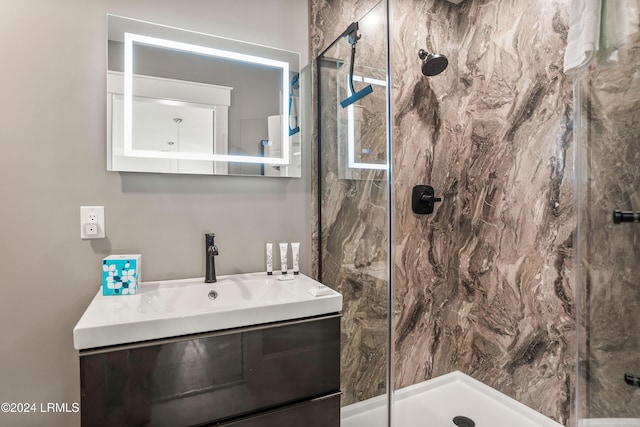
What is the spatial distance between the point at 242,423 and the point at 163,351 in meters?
0.36

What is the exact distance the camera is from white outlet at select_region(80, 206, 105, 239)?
134 cm

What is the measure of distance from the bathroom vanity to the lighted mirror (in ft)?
2.07

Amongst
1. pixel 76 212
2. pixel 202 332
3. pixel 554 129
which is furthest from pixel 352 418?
pixel 554 129

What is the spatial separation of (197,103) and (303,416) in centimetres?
137

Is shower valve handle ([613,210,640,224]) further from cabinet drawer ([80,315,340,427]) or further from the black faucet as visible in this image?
the black faucet

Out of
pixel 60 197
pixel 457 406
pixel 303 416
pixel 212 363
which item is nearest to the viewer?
pixel 212 363

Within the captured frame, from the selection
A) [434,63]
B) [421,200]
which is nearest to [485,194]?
[421,200]

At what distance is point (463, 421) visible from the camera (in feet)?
6.02

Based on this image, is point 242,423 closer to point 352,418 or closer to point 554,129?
point 352,418

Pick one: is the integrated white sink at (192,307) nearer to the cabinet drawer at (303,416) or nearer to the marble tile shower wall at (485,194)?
the cabinet drawer at (303,416)

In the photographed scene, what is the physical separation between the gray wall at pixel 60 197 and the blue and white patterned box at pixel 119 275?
18 cm

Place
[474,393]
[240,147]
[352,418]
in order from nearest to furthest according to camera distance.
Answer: [352,418]
[240,147]
[474,393]

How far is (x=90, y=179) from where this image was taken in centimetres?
136

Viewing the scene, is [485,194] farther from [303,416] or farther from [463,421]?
[303,416]
